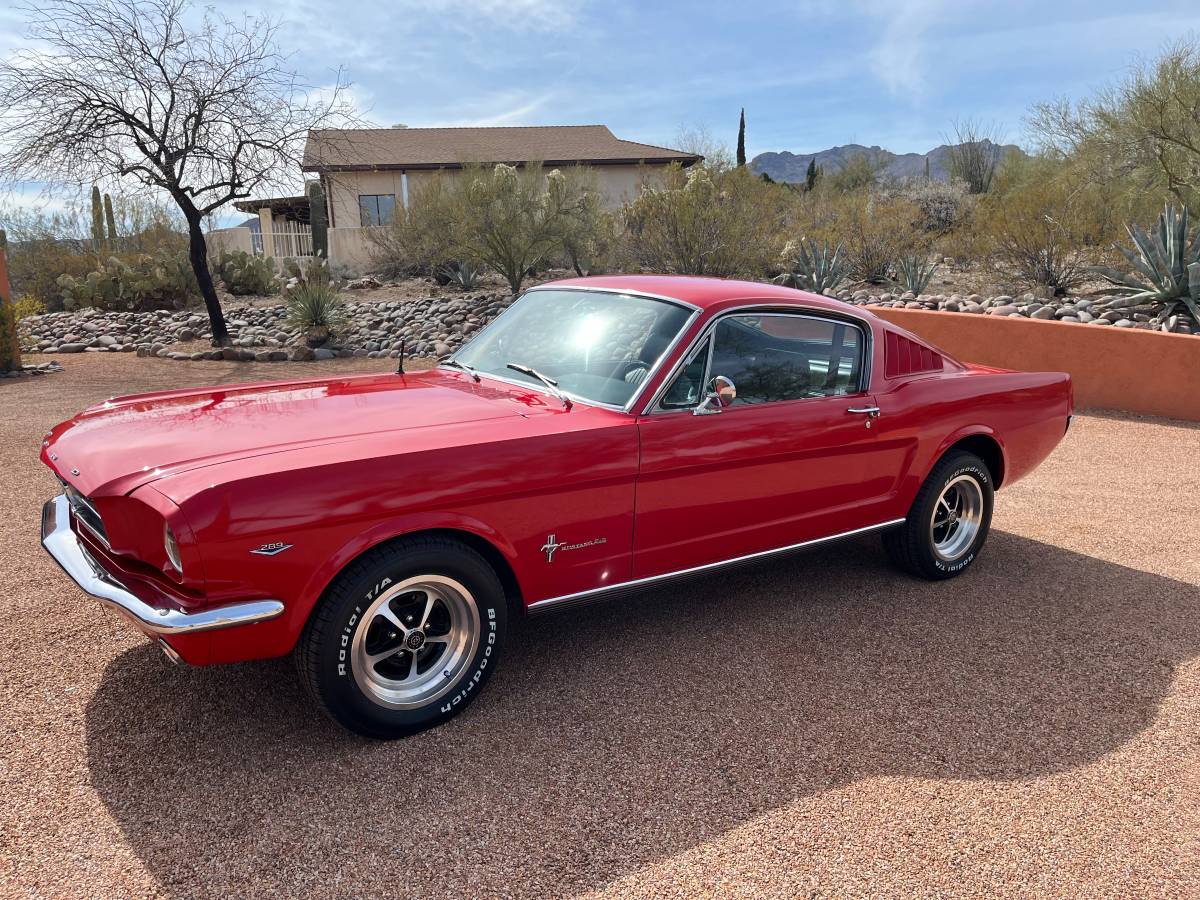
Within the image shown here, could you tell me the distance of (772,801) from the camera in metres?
2.79

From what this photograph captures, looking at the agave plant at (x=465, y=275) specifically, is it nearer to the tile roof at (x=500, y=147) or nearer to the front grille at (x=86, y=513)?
the tile roof at (x=500, y=147)

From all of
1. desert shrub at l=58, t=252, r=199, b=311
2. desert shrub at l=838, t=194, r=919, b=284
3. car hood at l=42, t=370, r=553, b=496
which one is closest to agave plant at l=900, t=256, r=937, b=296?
desert shrub at l=838, t=194, r=919, b=284

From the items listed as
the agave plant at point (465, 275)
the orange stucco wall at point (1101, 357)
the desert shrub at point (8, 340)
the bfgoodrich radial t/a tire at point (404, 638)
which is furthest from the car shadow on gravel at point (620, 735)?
the agave plant at point (465, 275)

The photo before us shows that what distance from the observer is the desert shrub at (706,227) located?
16219 millimetres

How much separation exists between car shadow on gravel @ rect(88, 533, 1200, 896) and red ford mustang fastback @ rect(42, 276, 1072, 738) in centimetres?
30

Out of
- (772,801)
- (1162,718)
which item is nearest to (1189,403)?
(1162,718)

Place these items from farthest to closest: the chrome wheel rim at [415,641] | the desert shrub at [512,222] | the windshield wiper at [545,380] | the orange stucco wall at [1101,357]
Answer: the desert shrub at [512,222], the orange stucco wall at [1101,357], the windshield wiper at [545,380], the chrome wheel rim at [415,641]

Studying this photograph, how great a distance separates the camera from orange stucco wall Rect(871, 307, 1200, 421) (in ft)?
29.7

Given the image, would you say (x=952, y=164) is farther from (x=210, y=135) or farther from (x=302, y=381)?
(x=302, y=381)

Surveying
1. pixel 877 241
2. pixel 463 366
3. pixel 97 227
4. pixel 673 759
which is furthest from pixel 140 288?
pixel 673 759

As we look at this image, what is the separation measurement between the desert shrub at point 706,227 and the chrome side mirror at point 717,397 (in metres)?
12.8

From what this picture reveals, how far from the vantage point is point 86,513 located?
124 inches

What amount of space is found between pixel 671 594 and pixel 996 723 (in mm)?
1623

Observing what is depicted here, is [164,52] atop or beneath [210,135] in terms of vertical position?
atop
